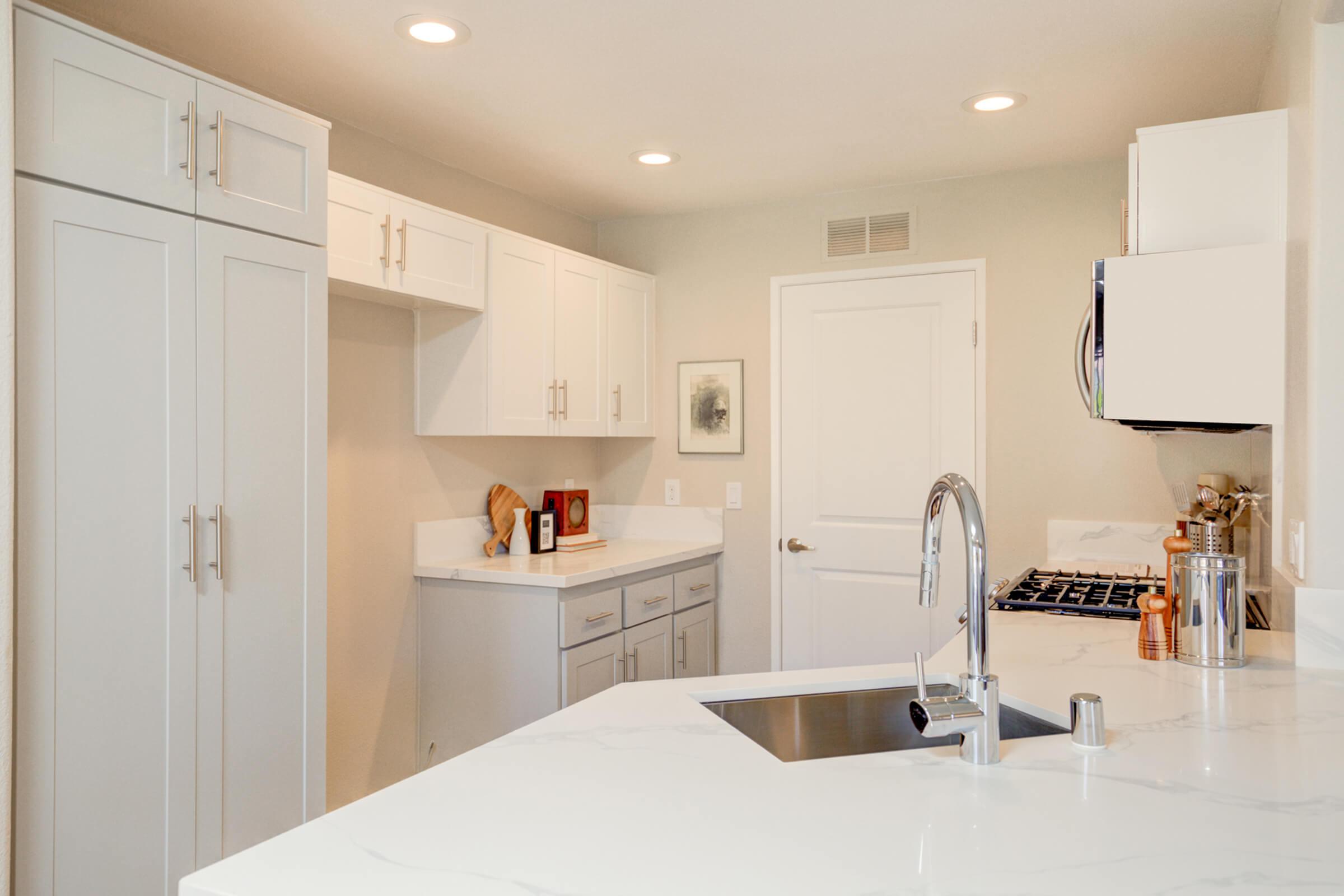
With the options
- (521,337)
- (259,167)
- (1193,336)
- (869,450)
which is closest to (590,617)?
(521,337)

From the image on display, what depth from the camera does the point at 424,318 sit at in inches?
127

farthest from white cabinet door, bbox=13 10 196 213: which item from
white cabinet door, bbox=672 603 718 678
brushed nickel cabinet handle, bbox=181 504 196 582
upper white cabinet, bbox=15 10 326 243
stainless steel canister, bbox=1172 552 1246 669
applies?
white cabinet door, bbox=672 603 718 678

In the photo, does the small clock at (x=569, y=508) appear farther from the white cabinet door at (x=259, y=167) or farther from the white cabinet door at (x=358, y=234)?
Result: the white cabinet door at (x=259, y=167)

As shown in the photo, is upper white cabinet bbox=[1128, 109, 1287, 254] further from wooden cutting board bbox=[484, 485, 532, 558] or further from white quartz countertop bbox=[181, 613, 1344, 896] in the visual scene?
wooden cutting board bbox=[484, 485, 532, 558]

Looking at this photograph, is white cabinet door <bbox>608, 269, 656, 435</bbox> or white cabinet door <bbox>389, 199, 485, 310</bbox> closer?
white cabinet door <bbox>389, 199, 485, 310</bbox>

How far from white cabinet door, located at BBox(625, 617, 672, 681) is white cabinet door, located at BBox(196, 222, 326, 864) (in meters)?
1.29

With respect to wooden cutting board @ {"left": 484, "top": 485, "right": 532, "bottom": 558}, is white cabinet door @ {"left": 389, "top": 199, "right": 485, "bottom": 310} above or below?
above

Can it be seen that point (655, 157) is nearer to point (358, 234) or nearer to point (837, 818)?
point (358, 234)

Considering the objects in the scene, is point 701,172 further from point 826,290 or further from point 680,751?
point 680,751

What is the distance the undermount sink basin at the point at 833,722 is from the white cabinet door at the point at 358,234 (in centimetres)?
170

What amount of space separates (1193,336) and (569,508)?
2486 millimetres

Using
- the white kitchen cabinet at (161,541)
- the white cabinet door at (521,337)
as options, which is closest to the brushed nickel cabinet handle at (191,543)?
the white kitchen cabinet at (161,541)

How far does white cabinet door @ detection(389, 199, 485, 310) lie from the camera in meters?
2.80

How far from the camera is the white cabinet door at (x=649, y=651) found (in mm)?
3357
